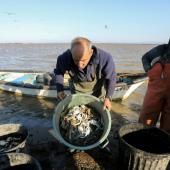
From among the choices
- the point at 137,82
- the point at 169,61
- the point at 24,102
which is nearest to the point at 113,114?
the point at 137,82

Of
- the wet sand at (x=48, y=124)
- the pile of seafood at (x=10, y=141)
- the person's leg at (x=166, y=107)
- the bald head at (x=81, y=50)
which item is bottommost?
the wet sand at (x=48, y=124)

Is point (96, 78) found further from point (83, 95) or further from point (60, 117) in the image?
point (60, 117)

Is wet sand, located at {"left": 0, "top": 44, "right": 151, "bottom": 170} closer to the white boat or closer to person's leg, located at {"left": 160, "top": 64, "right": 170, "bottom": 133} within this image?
the white boat

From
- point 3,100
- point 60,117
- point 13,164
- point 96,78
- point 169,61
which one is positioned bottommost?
point 3,100

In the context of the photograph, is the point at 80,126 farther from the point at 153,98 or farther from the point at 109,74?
the point at 153,98

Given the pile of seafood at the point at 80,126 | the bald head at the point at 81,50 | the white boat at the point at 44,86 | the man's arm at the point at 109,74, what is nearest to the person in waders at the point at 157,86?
the man's arm at the point at 109,74

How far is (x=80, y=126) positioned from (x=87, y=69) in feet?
3.03

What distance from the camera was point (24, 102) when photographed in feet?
28.6

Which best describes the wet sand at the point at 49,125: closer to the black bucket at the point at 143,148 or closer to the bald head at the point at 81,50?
the black bucket at the point at 143,148

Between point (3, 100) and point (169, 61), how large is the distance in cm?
657

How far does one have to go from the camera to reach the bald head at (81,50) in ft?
12.0

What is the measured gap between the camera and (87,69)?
3979 mm

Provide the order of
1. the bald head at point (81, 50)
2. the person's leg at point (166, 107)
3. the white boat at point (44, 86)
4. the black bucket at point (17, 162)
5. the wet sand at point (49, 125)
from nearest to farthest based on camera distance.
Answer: the black bucket at point (17, 162) → the bald head at point (81, 50) → the person's leg at point (166, 107) → the wet sand at point (49, 125) → the white boat at point (44, 86)

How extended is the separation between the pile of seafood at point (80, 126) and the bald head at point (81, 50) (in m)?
0.84
